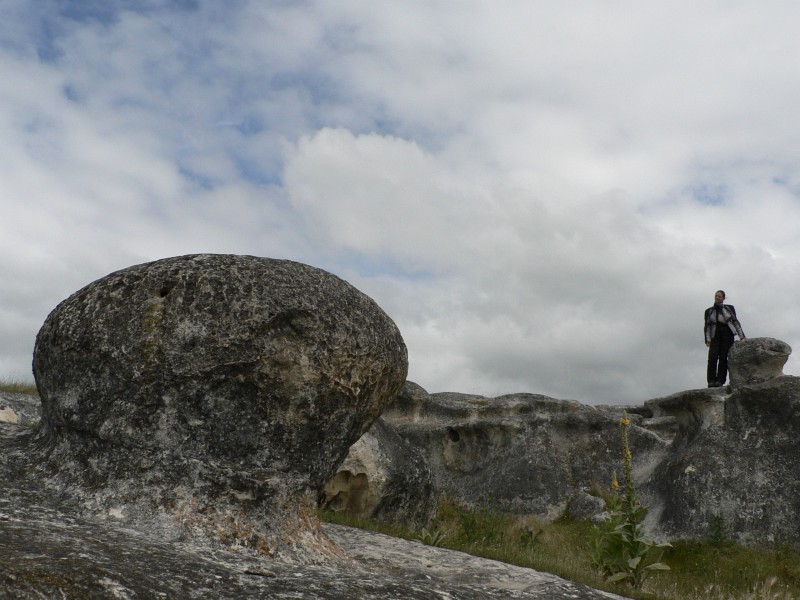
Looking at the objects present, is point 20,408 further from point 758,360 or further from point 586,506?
point 758,360

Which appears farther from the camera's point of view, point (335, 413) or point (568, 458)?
point (568, 458)

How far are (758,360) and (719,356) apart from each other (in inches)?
73.9

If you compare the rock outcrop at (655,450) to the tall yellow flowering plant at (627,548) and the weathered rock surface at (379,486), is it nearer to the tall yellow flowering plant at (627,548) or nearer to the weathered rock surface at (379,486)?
the weathered rock surface at (379,486)

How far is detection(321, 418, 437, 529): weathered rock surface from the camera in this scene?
13.1 metres

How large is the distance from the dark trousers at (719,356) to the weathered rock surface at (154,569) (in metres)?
13.0

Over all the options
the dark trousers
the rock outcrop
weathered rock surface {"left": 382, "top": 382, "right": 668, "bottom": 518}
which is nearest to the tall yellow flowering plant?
the rock outcrop

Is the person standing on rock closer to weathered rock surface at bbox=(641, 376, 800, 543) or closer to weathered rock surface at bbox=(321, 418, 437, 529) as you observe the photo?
weathered rock surface at bbox=(641, 376, 800, 543)

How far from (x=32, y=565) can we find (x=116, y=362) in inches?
97.8

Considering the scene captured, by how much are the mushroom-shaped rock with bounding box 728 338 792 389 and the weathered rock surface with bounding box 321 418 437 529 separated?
7993 mm

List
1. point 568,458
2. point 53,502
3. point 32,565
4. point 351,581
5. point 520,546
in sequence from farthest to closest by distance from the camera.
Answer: point 568,458
point 520,546
point 53,502
point 351,581
point 32,565

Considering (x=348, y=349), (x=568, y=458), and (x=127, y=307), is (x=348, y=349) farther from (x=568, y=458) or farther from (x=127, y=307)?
(x=568, y=458)

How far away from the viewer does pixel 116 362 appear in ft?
21.4

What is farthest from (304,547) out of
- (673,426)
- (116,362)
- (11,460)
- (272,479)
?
(673,426)

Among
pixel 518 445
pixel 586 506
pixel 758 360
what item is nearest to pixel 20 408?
pixel 518 445
